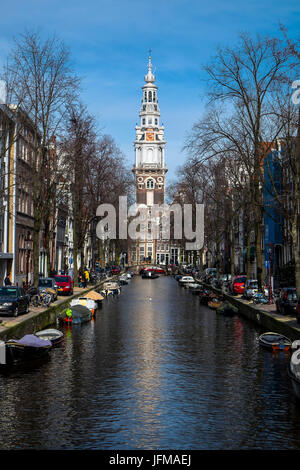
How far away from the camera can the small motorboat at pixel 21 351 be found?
2494cm

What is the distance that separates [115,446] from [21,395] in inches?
237

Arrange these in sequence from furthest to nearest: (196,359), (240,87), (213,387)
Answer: (240,87)
(196,359)
(213,387)

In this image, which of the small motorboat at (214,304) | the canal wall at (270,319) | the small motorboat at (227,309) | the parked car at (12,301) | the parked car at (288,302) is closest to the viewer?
the canal wall at (270,319)

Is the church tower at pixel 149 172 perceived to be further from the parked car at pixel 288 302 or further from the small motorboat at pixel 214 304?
the parked car at pixel 288 302

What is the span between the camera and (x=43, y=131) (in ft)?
150

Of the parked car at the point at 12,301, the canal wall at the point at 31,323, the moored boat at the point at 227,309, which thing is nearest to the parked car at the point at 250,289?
the moored boat at the point at 227,309

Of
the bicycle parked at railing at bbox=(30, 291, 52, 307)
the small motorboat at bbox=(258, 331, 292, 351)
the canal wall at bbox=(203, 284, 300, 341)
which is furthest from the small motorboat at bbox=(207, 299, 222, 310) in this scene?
the small motorboat at bbox=(258, 331, 292, 351)

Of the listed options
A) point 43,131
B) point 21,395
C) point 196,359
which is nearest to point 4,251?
point 43,131

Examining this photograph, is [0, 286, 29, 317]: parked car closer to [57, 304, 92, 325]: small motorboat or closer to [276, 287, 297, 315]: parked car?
[57, 304, 92, 325]: small motorboat

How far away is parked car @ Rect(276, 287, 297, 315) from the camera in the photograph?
36562 mm

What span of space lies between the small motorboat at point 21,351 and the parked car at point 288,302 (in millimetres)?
15574

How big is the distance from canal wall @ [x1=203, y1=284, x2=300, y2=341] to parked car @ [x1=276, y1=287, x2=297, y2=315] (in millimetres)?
445

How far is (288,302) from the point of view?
37.2 meters

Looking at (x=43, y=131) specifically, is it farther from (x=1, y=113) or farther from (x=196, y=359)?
(x=196, y=359)
